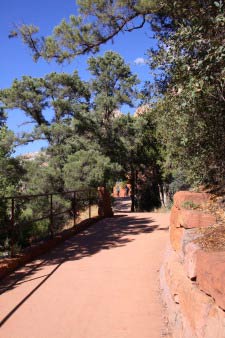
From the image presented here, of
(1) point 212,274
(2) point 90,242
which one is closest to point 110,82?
(2) point 90,242

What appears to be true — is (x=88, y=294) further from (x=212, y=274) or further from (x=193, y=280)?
(x=212, y=274)

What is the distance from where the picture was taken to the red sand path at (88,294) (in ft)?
18.0

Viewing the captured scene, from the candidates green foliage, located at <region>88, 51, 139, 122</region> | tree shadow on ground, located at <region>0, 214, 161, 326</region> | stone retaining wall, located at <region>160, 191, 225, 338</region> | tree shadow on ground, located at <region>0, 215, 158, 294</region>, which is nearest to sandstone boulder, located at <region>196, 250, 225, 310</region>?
stone retaining wall, located at <region>160, 191, 225, 338</region>

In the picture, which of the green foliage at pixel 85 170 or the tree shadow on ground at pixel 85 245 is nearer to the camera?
the tree shadow on ground at pixel 85 245

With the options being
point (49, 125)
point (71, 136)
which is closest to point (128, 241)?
point (71, 136)

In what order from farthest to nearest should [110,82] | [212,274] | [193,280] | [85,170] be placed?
[110,82], [85,170], [193,280], [212,274]

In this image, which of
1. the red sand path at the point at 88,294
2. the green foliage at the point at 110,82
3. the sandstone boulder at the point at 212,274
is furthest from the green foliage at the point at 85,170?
the sandstone boulder at the point at 212,274

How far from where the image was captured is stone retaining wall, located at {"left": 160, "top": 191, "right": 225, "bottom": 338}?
356 centimetres

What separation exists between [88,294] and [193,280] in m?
2.86

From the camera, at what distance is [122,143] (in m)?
27.4

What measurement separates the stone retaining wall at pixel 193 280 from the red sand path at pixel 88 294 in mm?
442

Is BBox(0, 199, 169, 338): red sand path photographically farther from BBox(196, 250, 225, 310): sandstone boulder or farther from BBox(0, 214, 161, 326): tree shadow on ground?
BBox(196, 250, 225, 310): sandstone boulder

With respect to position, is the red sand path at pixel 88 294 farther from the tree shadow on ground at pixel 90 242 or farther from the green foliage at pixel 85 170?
the green foliage at pixel 85 170

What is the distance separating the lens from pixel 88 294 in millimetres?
6812
